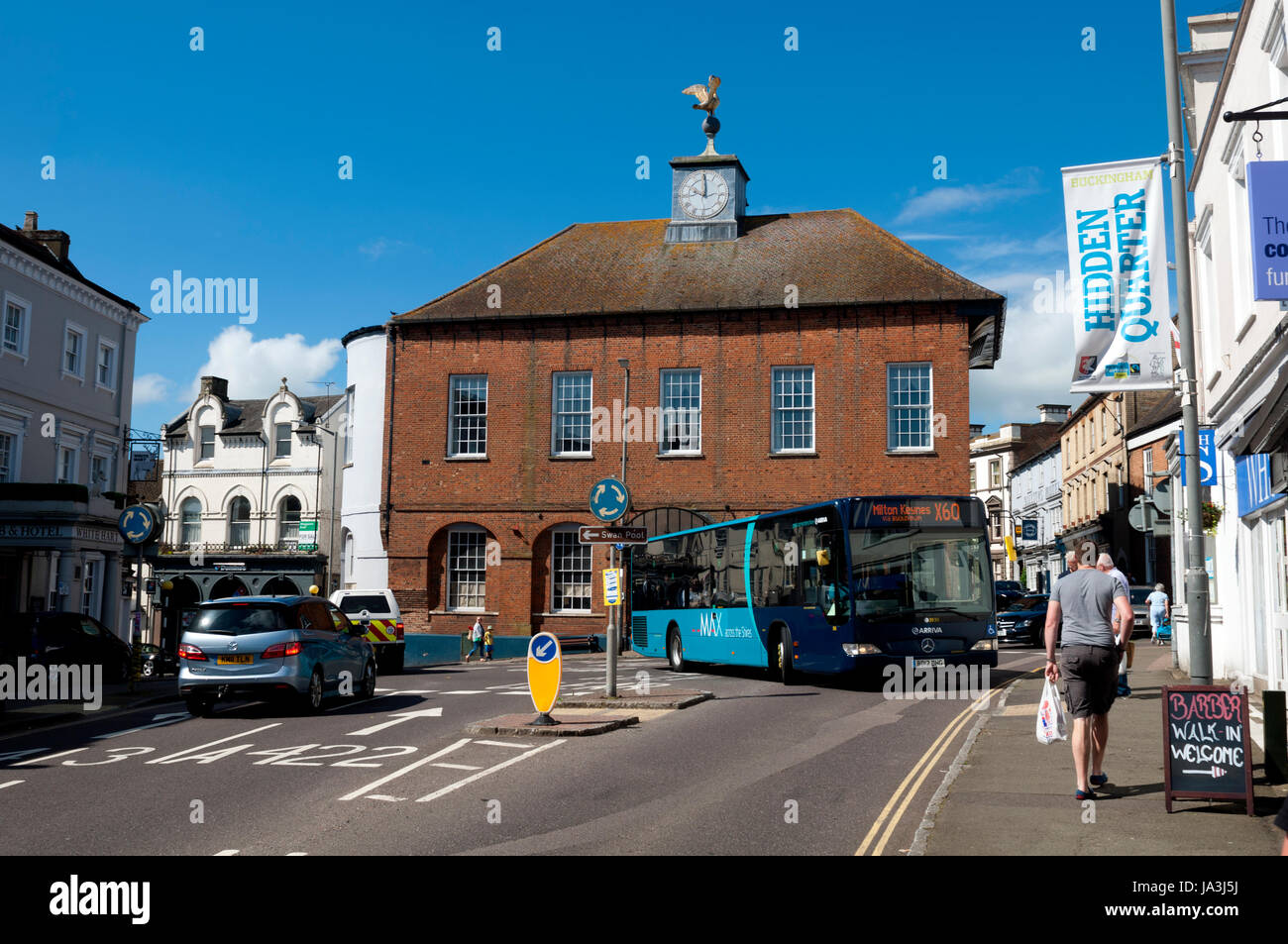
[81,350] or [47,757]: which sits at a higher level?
[81,350]

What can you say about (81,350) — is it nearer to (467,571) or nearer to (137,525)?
(467,571)

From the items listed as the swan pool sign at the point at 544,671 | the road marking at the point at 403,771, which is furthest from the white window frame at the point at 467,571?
the road marking at the point at 403,771

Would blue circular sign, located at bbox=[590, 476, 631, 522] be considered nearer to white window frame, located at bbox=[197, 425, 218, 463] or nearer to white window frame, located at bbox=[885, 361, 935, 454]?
white window frame, located at bbox=[885, 361, 935, 454]

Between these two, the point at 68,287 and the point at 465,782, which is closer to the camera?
the point at 465,782

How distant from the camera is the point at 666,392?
3525 centimetres

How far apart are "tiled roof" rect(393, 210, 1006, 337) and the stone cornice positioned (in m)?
8.87

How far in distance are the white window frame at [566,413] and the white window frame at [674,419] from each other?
219cm

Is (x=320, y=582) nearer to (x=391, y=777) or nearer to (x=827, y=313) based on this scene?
(x=827, y=313)

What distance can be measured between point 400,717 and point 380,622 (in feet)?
36.7

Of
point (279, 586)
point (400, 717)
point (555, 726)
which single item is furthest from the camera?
point (279, 586)

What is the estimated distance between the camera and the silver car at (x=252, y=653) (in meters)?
14.8

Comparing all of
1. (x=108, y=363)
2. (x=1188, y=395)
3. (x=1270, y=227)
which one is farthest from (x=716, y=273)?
(x=1188, y=395)

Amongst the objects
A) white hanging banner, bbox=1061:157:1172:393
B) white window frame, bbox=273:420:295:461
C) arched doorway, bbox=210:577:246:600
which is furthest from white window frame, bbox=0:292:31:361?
white hanging banner, bbox=1061:157:1172:393
